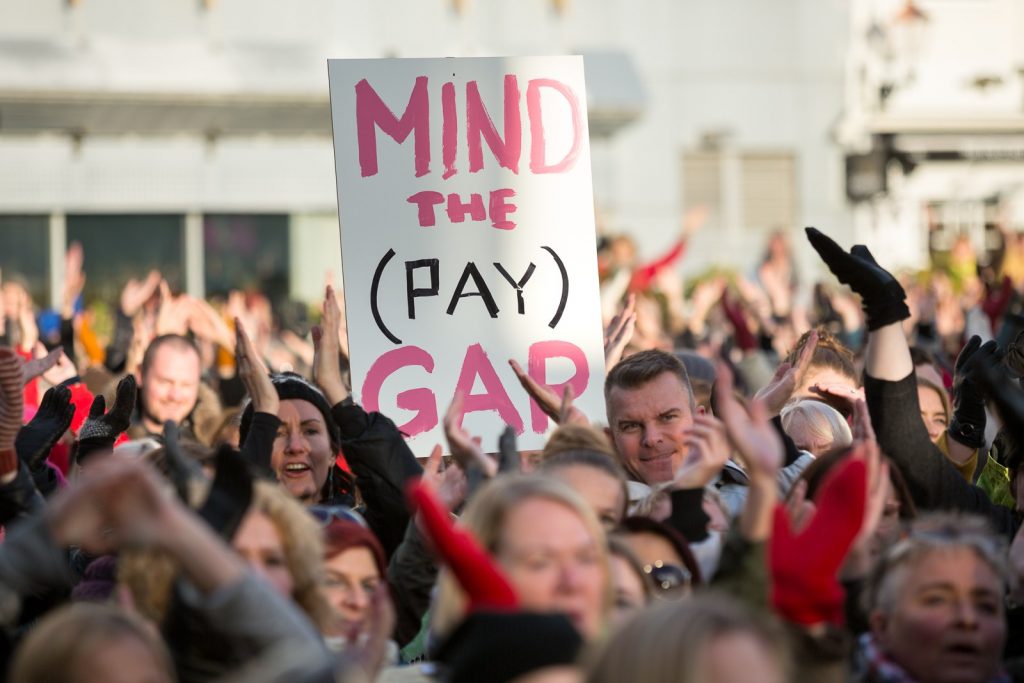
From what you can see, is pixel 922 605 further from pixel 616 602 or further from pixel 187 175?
pixel 187 175

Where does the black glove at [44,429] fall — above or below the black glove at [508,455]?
above

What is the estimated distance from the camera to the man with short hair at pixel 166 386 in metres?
7.13

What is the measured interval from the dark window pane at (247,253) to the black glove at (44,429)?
18.4 metres

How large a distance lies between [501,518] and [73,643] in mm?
825

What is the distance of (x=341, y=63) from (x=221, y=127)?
667 inches

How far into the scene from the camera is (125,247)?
77.6 feet

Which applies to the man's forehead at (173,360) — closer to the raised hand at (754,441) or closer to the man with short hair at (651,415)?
the man with short hair at (651,415)

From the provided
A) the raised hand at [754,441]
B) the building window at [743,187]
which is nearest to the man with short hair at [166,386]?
the raised hand at [754,441]

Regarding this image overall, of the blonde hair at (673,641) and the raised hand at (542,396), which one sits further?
the raised hand at (542,396)

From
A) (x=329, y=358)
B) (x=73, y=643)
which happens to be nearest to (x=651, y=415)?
(x=329, y=358)

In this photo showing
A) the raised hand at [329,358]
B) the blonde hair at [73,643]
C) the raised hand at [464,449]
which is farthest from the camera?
the raised hand at [329,358]

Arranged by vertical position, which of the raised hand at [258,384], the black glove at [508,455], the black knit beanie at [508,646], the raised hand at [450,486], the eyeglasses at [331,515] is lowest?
the black knit beanie at [508,646]

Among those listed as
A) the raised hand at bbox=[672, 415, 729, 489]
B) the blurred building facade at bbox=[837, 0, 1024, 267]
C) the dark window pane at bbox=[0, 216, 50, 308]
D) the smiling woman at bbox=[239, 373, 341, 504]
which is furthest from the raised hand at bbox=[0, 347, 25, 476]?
the blurred building facade at bbox=[837, 0, 1024, 267]

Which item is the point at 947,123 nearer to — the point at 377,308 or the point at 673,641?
the point at 377,308
